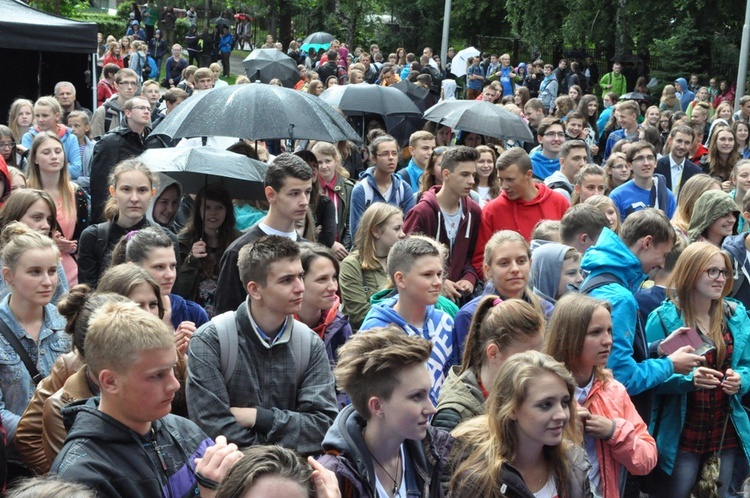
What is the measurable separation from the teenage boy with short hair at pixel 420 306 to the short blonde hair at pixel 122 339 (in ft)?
6.65

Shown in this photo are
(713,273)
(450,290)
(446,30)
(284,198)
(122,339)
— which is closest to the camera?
(122,339)

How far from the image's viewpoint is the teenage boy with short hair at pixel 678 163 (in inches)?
476

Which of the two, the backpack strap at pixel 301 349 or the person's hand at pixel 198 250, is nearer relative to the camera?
the backpack strap at pixel 301 349

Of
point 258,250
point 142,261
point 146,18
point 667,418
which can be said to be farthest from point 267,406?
point 146,18

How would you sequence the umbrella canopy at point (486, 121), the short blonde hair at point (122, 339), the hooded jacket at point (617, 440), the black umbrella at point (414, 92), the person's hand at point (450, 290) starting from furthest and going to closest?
the black umbrella at point (414, 92)
the umbrella canopy at point (486, 121)
the person's hand at point (450, 290)
the hooded jacket at point (617, 440)
the short blonde hair at point (122, 339)

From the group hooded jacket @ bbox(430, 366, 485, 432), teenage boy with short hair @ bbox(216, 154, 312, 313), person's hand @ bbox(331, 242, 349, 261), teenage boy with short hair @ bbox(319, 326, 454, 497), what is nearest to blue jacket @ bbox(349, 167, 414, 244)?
person's hand @ bbox(331, 242, 349, 261)

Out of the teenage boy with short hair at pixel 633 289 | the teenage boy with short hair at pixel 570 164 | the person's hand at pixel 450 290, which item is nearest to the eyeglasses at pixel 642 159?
the teenage boy with short hair at pixel 570 164

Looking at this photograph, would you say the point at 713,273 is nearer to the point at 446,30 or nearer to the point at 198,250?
the point at 198,250

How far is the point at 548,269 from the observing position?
6.61m

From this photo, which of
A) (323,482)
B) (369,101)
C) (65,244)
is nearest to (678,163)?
(369,101)

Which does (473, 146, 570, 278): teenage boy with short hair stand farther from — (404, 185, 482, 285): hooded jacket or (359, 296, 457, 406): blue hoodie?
(359, 296, 457, 406): blue hoodie

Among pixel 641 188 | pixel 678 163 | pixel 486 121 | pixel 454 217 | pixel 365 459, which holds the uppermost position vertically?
pixel 486 121

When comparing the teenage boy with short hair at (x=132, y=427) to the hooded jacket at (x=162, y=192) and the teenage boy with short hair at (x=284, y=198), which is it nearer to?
the teenage boy with short hair at (x=284, y=198)

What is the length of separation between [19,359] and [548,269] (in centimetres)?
332
